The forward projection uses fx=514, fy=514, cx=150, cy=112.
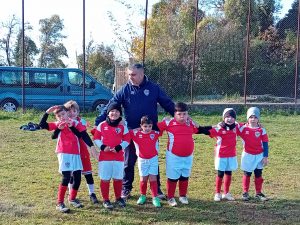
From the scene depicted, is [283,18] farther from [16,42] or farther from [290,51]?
[16,42]

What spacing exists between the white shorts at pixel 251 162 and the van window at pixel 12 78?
12503 millimetres

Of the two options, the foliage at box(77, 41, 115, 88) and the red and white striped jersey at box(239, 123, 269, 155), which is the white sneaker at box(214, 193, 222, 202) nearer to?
the red and white striped jersey at box(239, 123, 269, 155)

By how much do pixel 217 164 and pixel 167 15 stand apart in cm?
2188

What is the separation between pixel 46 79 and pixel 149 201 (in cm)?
1249

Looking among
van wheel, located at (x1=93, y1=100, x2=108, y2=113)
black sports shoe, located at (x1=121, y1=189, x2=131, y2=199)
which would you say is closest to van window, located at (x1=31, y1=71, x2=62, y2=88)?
van wheel, located at (x1=93, y1=100, x2=108, y2=113)

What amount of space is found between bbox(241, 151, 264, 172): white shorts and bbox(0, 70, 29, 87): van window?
1250cm

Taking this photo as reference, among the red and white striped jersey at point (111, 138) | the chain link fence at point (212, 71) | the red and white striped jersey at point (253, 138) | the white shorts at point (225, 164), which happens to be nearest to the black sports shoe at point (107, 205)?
the red and white striped jersey at point (111, 138)

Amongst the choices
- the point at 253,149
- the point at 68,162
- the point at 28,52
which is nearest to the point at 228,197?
the point at 253,149

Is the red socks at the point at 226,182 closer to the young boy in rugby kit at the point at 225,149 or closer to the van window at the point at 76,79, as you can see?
the young boy in rugby kit at the point at 225,149

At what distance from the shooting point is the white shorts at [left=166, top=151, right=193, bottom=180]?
6.32 metres

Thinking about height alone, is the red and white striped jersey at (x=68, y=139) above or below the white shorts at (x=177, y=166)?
above

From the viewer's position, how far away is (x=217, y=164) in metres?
6.58

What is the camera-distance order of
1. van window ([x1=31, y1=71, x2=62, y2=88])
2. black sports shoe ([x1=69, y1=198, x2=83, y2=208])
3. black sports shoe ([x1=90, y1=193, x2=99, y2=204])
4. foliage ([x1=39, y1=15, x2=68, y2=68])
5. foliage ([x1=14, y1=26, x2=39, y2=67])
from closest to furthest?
black sports shoe ([x1=69, y1=198, x2=83, y2=208]) < black sports shoe ([x1=90, y1=193, x2=99, y2=204]) < van window ([x1=31, y1=71, x2=62, y2=88]) < foliage ([x1=14, y1=26, x2=39, y2=67]) < foliage ([x1=39, y1=15, x2=68, y2=68])

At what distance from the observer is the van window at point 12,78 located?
17750mm
